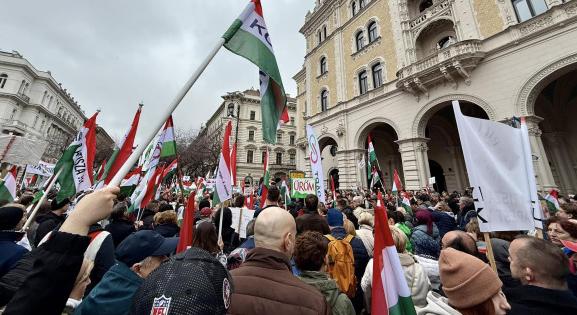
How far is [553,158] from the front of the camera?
1420cm

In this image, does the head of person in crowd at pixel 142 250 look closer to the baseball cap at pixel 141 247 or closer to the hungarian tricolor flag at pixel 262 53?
the baseball cap at pixel 141 247

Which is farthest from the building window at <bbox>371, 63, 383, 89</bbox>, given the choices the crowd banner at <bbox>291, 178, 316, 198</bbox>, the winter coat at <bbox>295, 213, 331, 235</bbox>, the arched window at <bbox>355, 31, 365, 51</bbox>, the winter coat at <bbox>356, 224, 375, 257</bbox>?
the winter coat at <bbox>295, 213, 331, 235</bbox>

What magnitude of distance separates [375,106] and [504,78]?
708cm

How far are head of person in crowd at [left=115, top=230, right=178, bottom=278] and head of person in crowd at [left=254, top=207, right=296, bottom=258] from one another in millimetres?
747

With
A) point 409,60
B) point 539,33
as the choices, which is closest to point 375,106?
point 409,60

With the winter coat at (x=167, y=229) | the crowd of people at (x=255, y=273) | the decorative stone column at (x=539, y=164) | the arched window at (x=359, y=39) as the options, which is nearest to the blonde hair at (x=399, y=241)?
the crowd of people at (x=255, y=273)

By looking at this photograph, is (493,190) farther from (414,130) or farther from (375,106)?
(375,106)

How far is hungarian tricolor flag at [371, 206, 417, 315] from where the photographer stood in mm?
1579

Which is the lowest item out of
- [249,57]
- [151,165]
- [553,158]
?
[151,165]

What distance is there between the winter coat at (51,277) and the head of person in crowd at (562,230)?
14.5ft

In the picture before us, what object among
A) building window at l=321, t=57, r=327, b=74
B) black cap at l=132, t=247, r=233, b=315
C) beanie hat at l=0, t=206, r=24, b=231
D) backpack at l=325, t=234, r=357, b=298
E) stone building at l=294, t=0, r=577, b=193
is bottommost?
backpack at l=325, t=234, r=357, b=298

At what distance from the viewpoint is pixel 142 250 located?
1.83m

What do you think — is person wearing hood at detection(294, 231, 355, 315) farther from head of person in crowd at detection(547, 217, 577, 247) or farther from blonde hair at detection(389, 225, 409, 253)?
head of person in crowd at detection(547, 217, 577, 247)

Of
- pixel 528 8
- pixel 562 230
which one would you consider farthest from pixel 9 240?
pixel 528 8
